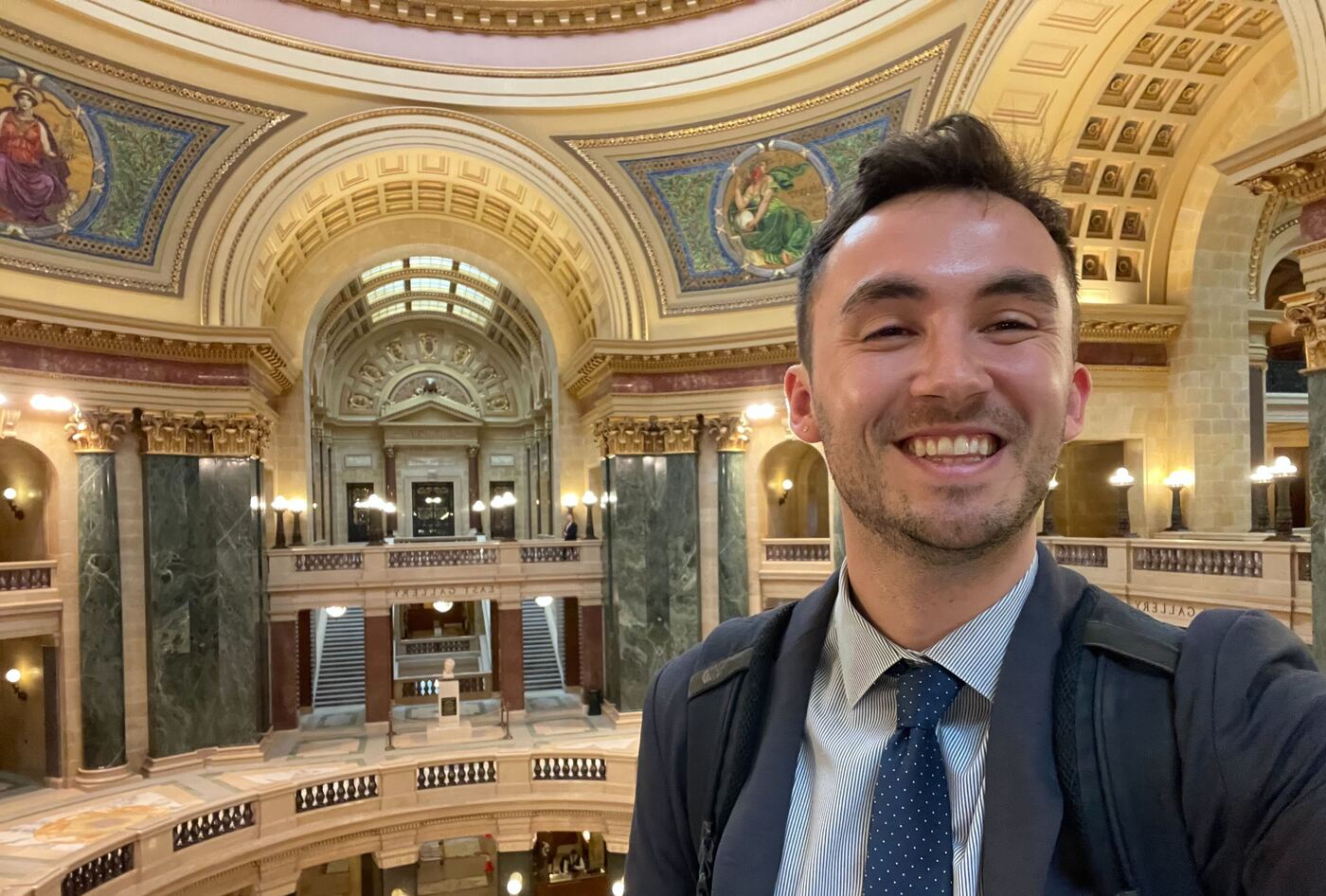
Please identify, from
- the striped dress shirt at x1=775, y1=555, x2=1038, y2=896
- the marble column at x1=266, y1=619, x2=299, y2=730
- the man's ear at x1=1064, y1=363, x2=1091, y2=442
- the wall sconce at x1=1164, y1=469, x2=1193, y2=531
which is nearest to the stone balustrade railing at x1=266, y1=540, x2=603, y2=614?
the marble column at x1=266, y1=619, x2=299, y2=730

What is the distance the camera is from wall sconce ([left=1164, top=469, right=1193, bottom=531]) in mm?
14383

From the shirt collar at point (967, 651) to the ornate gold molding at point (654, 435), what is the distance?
1719 cm

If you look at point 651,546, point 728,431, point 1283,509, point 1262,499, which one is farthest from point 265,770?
point 1262,499

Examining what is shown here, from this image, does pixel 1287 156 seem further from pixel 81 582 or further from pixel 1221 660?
pixel 81 582

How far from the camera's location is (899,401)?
4.28ft

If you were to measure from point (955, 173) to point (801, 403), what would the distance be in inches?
19.9

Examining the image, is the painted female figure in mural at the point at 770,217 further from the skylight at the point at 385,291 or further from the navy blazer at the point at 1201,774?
the navy blazer at the point at 1201,774

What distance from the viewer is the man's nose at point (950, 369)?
1.26 metres

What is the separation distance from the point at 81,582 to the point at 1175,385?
20148 millimetres

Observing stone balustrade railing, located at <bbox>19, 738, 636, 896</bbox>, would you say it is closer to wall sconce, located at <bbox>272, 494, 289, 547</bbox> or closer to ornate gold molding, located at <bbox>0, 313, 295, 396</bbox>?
wall sconce, located at <bbox>272, 494, 289, 547</bbox>

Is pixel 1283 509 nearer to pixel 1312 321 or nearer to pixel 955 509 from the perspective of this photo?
pixel 1312 321

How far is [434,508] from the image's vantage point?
3409 centimetres

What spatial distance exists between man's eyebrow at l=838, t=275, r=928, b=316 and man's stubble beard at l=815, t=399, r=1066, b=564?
214 millimetres

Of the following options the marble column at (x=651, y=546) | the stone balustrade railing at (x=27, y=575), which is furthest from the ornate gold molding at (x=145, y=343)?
the marble column at (x=651, y=546)
